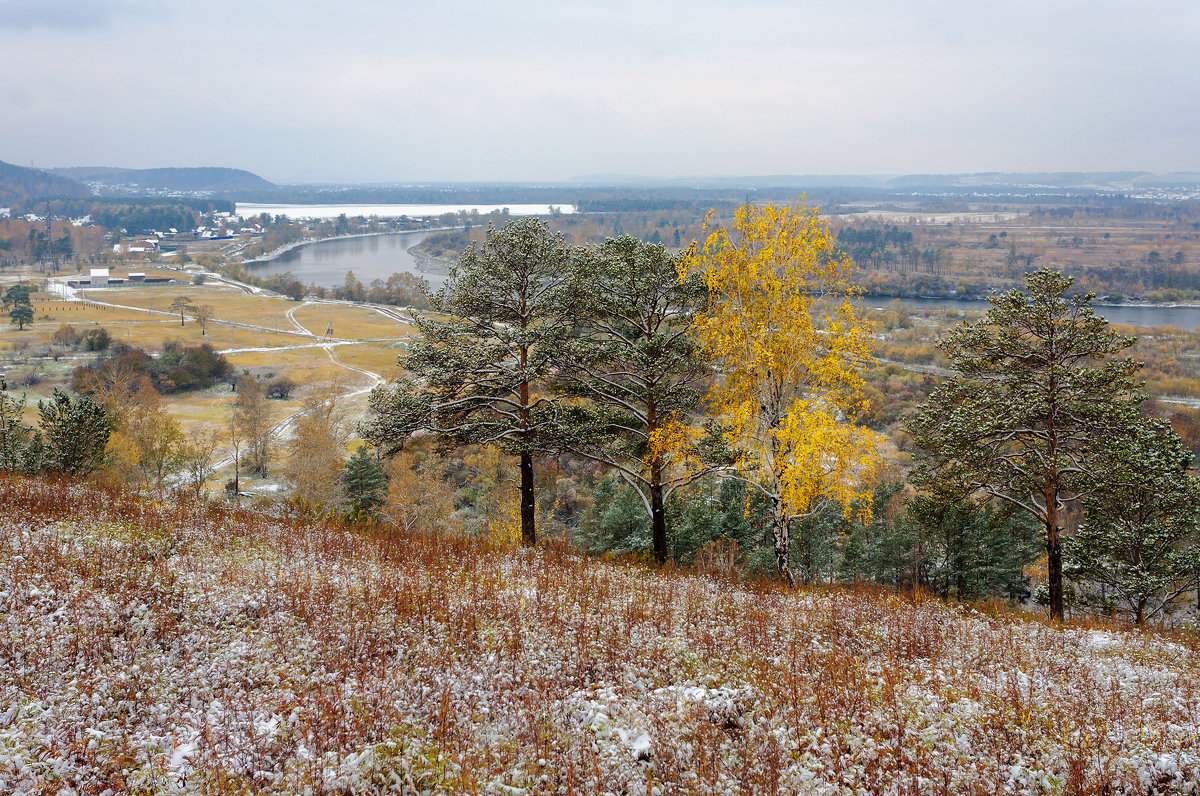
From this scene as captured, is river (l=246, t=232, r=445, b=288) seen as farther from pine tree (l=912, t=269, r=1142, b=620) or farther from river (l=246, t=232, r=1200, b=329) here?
pine tree (l=912, t=269, r=1142, b=620)

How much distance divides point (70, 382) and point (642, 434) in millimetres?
72467

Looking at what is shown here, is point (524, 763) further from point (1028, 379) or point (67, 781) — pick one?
point (1028, 379)

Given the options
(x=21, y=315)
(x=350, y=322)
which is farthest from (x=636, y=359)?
(x=21, y=315)

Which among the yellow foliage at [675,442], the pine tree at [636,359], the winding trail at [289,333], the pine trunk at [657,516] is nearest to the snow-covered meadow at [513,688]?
the yellow foliage at [675,442]

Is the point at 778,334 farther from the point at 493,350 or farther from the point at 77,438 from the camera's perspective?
the point at 77,438

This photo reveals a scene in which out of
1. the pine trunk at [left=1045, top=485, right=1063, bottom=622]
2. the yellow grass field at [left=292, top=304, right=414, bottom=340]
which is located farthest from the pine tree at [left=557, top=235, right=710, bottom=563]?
the yellow grass field at [left=292, top=304, right=414, bottom=340]

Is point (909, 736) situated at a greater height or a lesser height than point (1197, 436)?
greater

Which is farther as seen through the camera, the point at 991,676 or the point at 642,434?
the point at 642,434

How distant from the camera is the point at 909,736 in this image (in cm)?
546

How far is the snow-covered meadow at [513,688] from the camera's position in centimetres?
485

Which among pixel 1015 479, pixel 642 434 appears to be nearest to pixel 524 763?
pixel 642 434

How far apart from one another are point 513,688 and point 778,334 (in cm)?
938

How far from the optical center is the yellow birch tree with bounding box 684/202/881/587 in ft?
42.5

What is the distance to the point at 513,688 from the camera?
606 centimetres
